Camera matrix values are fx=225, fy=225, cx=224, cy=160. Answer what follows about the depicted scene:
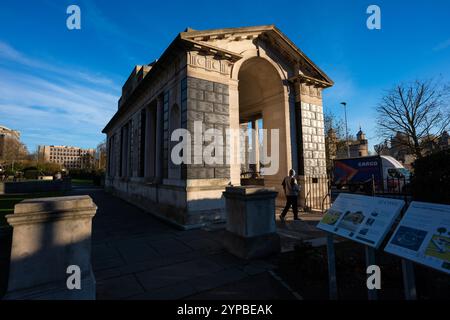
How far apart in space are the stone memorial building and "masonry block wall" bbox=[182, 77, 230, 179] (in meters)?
0.04

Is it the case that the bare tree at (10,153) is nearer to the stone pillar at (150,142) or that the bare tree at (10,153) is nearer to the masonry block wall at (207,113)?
the stone pillar at (150,142)

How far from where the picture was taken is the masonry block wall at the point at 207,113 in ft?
26.3

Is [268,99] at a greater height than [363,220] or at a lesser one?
greater

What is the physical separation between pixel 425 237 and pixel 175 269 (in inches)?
153

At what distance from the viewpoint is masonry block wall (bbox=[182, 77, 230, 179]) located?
8.01m

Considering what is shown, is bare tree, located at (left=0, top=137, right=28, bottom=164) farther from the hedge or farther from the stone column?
the hedge

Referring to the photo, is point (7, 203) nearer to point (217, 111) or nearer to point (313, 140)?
point (217, 111)

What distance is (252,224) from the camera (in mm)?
4949
